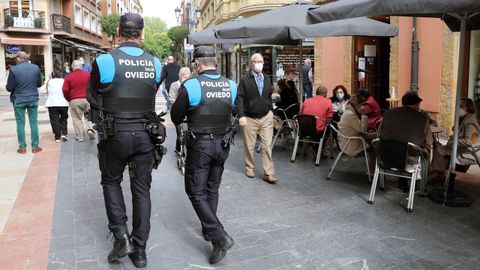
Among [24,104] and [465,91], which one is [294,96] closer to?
[465,91]

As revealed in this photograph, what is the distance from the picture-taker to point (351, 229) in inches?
172

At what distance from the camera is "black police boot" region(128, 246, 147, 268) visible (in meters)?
3.61

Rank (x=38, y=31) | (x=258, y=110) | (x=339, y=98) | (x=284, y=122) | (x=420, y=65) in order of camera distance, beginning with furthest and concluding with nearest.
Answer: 1. (x=38, y=31)
2. (x=420, y=65)
3. (x=339, y=98)
4. (x=284, y=122)
5. (x=258, y=110)

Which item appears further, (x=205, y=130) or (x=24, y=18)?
(x=24, y=18)

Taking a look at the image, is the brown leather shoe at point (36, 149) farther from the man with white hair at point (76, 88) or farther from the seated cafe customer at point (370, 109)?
the seated cafe customer at point (370, 109)

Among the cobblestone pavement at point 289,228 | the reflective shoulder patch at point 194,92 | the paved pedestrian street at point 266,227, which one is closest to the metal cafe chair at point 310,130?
the paved pedestrian street at point 266,227

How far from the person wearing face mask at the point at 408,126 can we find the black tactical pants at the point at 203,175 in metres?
2.12

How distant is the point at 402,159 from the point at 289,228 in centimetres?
148

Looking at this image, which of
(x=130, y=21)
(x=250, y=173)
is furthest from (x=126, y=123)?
(x=250, y=173)

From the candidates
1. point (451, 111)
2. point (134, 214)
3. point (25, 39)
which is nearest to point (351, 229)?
point (134, 214)

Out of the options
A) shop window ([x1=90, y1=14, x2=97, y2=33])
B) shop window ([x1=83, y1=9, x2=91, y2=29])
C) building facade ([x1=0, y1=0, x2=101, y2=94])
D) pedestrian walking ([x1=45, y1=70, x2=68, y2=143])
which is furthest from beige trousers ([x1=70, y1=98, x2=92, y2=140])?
shop window ([x1=90, y1=14, x2=97, y2=33])

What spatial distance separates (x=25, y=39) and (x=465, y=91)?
2996 centimetres

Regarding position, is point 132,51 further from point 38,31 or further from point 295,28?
point 38,31

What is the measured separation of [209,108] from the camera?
3.73 m
